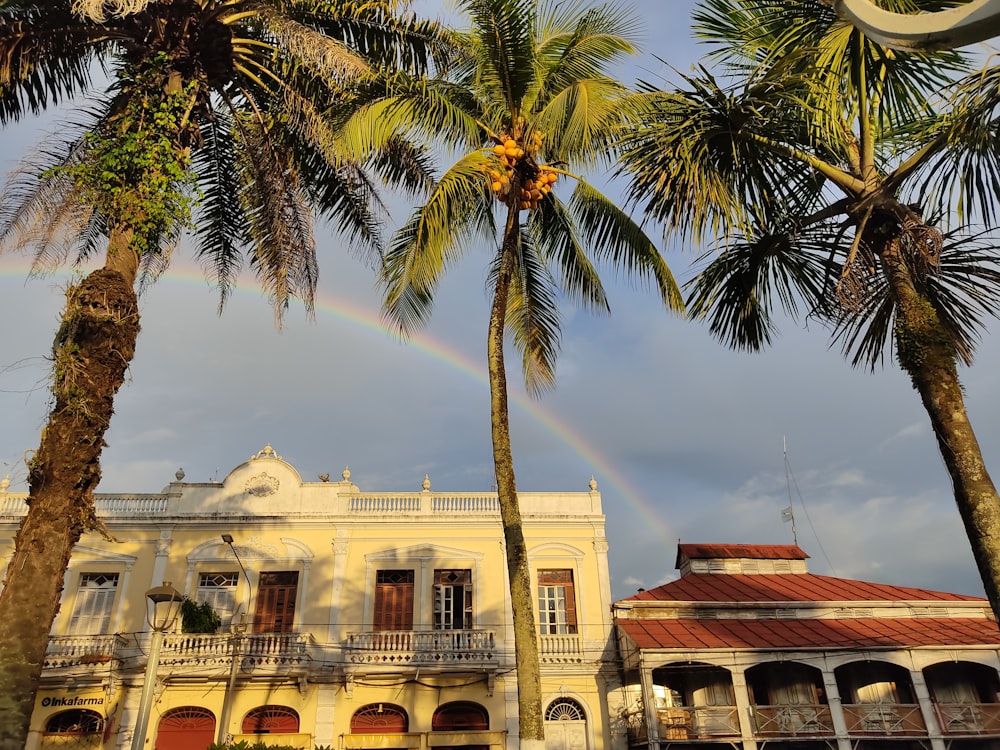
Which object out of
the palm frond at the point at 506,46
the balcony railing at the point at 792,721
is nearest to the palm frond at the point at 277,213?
the palm frond at the point at 506,46

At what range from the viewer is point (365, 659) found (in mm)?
20172

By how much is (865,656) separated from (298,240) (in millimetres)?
17845

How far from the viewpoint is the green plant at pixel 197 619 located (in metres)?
20.1

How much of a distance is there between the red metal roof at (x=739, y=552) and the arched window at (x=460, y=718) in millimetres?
8734

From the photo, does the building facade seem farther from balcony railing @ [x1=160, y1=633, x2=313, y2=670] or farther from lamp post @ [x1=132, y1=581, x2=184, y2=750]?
lamp post @ [x1=132, y1=581, x2=184, y2=750]

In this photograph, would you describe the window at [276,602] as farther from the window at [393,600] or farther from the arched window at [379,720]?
the arched window at [379,720]

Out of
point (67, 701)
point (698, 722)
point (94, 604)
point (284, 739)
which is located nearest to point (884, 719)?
point (698, 722)

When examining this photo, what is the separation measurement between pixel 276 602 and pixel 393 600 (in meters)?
3.39

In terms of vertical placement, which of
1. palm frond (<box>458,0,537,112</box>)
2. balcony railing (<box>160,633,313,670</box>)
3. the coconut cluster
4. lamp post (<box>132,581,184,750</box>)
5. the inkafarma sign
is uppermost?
palm frond (<box>458,0,537,112</box>)

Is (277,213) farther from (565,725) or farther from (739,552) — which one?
(739,552)

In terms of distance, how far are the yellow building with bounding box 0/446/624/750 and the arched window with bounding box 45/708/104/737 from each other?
51 millimetres

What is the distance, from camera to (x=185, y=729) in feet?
→ 65.2

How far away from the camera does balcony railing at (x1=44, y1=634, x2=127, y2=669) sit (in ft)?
64.1

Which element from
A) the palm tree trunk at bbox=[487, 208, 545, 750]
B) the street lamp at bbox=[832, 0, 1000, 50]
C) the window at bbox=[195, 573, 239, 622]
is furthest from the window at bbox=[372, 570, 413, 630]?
the street lamp at bbox=[832, 0, 1000, 50]
